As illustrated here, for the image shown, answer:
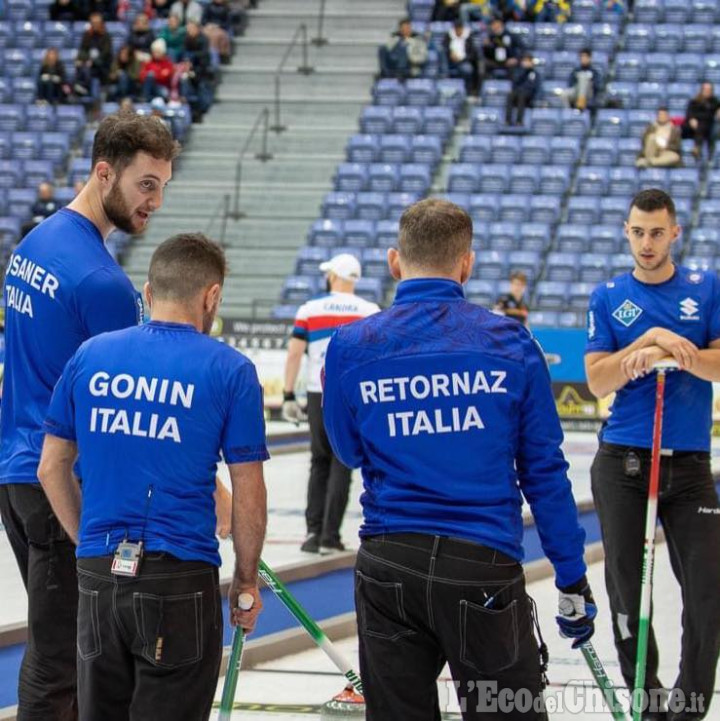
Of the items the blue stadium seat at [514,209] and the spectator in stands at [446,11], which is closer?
the blue stadium seat at [514,209]

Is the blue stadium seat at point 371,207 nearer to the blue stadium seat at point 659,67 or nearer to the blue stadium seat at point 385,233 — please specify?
the blue stadium seat at point 385,233

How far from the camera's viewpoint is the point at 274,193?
78.4ft

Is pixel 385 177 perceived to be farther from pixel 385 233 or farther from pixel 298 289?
pixel 298 289

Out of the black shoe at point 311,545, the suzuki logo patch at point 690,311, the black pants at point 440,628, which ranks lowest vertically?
the black shoe at point 311,545

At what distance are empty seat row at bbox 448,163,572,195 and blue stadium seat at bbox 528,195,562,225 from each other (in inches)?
17.2

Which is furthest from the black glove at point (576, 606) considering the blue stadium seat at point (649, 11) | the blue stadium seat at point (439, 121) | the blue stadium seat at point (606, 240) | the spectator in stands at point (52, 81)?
the spectator in stands at point (52, 81)

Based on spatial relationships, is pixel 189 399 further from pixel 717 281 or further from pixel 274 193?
pixel 274 193

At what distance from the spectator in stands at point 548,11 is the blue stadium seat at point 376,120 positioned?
10.4ft

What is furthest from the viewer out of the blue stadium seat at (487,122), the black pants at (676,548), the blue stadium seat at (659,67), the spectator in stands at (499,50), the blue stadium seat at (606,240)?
the spectator in stands at (499,50)

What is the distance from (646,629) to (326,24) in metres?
23.1

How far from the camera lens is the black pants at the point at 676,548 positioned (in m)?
5.25

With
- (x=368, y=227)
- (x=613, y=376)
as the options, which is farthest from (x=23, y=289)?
(x=368, y=227)

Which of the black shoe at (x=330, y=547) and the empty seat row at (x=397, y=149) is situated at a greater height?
the empty seat row at (x=397, y=149)

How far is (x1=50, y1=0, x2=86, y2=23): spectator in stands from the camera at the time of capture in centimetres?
2736
